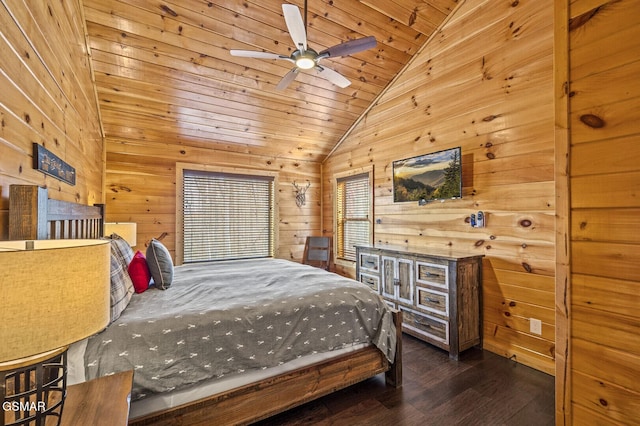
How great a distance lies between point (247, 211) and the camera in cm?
499

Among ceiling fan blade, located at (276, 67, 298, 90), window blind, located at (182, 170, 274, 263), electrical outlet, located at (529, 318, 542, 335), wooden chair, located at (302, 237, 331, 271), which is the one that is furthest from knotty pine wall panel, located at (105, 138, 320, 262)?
electrical outlet, located at (529, 318, 542, 335)

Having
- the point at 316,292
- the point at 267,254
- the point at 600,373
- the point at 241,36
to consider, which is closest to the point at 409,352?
the point at 316,292

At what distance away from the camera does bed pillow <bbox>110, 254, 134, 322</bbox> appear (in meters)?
1.60

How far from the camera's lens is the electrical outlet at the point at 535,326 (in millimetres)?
2561

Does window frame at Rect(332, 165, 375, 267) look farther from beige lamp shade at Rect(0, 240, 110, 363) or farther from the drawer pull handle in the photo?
beige lamp shade at Rect(0, 240, 110, 363)

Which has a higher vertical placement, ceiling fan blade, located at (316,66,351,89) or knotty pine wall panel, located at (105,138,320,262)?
ceiling fan blade, located at (316,66,351,89)

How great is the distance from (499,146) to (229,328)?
9.42 feet

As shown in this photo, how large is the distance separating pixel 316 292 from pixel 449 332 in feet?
4.98

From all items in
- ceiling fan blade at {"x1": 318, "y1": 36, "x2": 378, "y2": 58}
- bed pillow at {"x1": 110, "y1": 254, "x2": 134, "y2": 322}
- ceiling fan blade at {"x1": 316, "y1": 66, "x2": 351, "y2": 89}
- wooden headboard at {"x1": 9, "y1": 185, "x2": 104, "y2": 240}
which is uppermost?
ceiling fan blade at {"x1": 318, "y1": 36, "x2": 378, "y2": 58}

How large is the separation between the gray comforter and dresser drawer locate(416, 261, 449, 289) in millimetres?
867

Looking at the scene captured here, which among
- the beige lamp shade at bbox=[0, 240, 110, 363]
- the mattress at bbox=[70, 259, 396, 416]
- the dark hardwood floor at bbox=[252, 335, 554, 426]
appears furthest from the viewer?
the dark hardwood floor at bbox=[252, 335, 554, 426]

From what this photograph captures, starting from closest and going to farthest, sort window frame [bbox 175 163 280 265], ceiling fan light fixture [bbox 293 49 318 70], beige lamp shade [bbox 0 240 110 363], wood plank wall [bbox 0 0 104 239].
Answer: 1. beige lamp shade [bbox 0 240 110 363]
2. wood plank wall [bbox 0 0 104 239]
3. ceiling fan light fixture [bbox 293 49 318 70]
4. window frame [bbox 175 163 280 265]

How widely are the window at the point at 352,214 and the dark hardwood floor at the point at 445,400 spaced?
90.8 inches

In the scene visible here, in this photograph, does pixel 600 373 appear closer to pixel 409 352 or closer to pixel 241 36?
pixel 409 352
